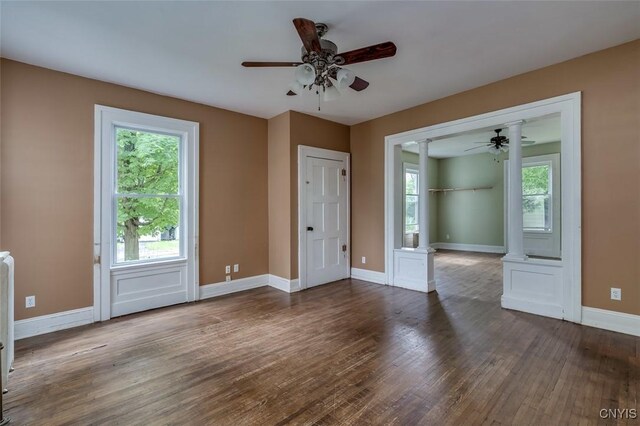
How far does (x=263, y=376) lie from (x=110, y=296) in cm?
237

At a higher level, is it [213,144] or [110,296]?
[213,144]

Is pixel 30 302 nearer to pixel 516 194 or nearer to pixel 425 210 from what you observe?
pixel 425 210

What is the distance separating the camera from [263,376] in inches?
88.7

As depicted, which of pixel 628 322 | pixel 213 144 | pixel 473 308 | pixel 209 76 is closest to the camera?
pixel 628 322

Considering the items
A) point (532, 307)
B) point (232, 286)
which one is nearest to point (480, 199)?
point (532, 307)

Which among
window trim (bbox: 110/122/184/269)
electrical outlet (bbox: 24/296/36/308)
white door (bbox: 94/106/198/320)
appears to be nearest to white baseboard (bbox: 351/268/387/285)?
white door (bbox: 94/106/198/320)

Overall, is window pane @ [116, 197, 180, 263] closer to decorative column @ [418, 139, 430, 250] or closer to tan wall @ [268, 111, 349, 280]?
tan wall @ [268, 111, 349, 280]

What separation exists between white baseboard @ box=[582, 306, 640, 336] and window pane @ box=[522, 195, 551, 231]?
16.4 feet

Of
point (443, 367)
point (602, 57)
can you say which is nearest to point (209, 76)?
point (443, 367)

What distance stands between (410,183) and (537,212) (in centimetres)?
312

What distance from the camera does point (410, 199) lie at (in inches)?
330

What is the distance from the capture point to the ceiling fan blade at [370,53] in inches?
90.4

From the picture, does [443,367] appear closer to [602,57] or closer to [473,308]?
[473,308]

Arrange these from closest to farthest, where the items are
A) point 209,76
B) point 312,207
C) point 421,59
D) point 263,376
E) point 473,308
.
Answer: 1. point 263,376
2. point 421,59
3. point 209,76
4. point 473,308
5. point 312,207
